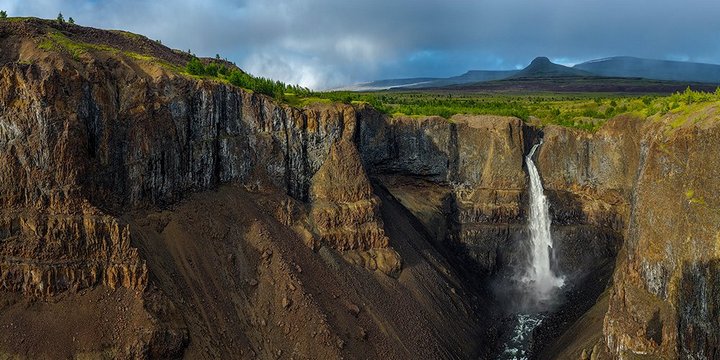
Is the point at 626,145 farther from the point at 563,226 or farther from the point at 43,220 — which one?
the point at 43,220

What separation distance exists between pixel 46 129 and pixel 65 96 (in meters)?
2.42

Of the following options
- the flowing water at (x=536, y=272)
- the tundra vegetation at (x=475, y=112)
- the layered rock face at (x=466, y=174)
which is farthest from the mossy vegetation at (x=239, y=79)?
the flowing water at (x=536, y=272)

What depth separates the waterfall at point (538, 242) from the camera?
6397cm

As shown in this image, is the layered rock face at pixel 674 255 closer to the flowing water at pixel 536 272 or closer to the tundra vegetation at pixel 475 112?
the tundra vegetation at pixel 475 112

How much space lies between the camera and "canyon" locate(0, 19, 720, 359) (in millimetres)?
31875

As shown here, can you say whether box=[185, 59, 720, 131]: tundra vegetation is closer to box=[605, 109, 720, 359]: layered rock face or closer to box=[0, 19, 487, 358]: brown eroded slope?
box=[0, 19, 487, 358]: brown eroded slope

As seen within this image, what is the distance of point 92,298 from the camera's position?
3278 centimetres

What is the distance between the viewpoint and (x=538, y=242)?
66.8 m

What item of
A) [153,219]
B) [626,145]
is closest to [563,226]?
[626,145]

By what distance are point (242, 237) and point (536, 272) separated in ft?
125

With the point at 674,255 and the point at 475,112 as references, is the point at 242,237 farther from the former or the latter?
the point at 475,112

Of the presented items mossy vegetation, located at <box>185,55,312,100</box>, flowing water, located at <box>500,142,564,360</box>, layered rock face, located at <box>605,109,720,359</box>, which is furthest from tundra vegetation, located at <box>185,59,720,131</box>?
flowing water, located at <box>500,142,564,360</box>

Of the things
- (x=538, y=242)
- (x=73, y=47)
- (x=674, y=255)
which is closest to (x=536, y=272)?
(x=538, y=242)

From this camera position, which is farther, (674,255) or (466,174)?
(466,174)
